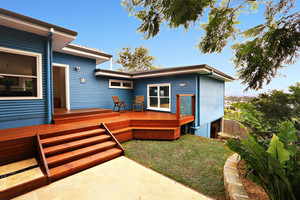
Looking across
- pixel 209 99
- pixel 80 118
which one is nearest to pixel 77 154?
pixel 80 118

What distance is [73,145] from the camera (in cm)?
320

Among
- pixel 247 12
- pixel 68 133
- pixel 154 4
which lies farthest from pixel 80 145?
pixel 247 12

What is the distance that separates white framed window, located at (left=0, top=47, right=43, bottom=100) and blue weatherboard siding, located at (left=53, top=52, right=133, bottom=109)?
1688 millimetres

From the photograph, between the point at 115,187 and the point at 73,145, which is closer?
the point at 115,187

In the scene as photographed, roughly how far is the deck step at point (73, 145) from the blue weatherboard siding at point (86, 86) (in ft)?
10.6

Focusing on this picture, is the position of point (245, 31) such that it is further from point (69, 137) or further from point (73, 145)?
point (69, 137)

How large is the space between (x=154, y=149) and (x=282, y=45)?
11.7 ft

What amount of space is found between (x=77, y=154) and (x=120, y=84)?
5448mm

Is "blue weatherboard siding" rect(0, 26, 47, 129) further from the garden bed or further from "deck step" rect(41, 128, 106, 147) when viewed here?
the garden bed

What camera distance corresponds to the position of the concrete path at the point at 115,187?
206 centimetres

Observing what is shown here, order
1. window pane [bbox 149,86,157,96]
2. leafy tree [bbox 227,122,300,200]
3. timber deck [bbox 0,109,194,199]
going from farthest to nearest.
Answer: window pane [bbox 149,86,157,96] → timber deck [bbox 0,109,194,199] → leafy tree [bbox 227,122,300,200]

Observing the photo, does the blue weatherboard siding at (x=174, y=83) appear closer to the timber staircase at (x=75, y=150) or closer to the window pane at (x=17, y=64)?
the timber staircase at (x=75, y=150)

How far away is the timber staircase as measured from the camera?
2667mm

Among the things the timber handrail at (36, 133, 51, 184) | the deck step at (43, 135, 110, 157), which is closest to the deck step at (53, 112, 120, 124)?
the timber handrail at (36, 133, 51, 184)
